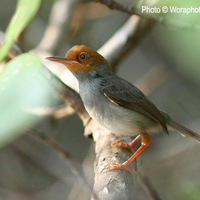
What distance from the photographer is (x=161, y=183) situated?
14.7 ft

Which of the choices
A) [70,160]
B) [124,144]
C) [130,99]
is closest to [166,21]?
[130,99]

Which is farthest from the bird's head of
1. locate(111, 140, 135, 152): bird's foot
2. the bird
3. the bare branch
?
the bare branch

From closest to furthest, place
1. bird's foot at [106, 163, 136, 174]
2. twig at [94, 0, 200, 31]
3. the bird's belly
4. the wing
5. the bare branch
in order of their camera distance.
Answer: the bare branch → twig at [94, 0, 200, 31] → bird's foot at [106, 163, 136, 174] → the bird's belly → the wing

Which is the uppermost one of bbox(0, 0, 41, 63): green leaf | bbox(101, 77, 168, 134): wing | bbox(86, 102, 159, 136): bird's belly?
bbox(0, 0, 41, 63): green leaf

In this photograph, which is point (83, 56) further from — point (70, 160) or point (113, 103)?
point (70, 160)

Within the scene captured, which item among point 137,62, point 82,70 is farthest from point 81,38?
point 82,70

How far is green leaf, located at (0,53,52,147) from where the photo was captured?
814 mm

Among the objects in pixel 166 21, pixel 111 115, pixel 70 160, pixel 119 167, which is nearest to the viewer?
pixel 70 160

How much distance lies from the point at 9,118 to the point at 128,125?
6.64 ft

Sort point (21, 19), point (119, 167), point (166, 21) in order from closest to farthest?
point (21, 19), point (119, 167), point (166, 21)

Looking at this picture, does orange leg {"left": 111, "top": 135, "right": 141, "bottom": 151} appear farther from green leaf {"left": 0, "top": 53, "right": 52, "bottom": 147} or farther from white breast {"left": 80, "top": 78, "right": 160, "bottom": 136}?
green leaf {"left": 0, "top": 53, "right": 52, "bottom": 147}

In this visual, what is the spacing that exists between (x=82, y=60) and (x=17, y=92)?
2087 mm

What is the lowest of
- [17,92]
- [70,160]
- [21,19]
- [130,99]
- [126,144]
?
[126,144]

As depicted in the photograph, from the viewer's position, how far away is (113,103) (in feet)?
9.22
